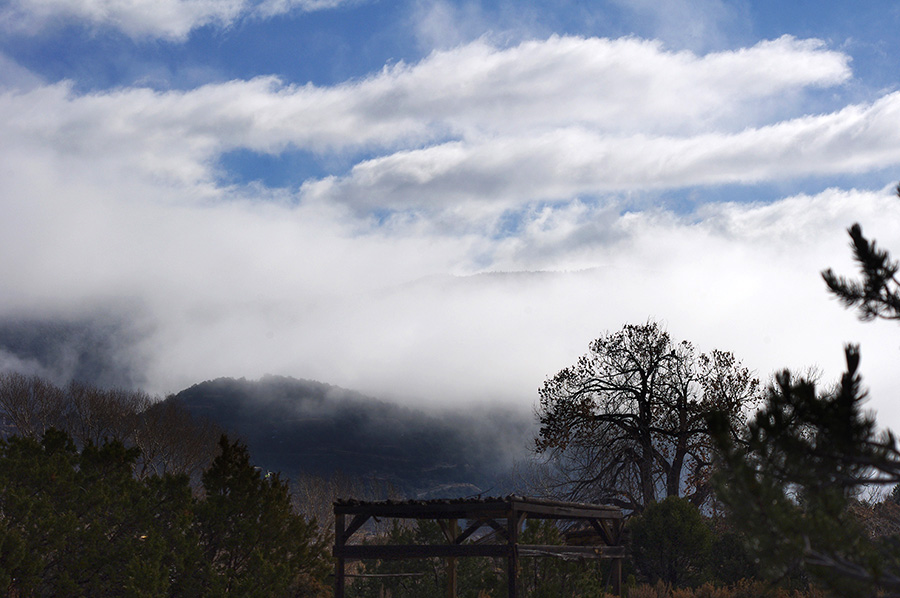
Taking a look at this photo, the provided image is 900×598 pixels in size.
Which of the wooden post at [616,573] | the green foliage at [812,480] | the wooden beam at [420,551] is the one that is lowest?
the wooden post at [616,573]

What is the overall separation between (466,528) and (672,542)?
838cm

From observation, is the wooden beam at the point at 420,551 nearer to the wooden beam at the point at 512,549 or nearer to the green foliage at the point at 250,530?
the wooden beam at the point at 512,549

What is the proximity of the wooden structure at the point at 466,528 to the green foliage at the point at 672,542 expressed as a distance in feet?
12.4

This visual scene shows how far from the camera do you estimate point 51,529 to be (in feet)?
51.5

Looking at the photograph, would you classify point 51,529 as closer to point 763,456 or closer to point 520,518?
point 520,518

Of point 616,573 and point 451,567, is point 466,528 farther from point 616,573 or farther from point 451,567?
point 616,573

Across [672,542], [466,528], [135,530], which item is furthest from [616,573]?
[135,530]

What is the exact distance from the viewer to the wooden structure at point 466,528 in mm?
16250

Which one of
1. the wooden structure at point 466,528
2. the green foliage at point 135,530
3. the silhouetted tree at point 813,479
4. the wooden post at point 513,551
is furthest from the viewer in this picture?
the wooden structure at point 466,528

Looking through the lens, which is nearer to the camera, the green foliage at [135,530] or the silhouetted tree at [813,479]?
the silhouetted tree at [813,479]

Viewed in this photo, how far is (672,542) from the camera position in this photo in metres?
22.9

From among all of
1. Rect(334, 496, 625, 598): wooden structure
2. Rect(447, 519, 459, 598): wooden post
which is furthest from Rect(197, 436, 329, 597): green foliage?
Rect(447, 519, 459, 598): wooden post

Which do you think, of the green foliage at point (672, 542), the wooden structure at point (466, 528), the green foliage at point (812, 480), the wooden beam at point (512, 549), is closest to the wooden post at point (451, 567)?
the wooden structure at point (466, 528)

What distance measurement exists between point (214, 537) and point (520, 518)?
6507mm
